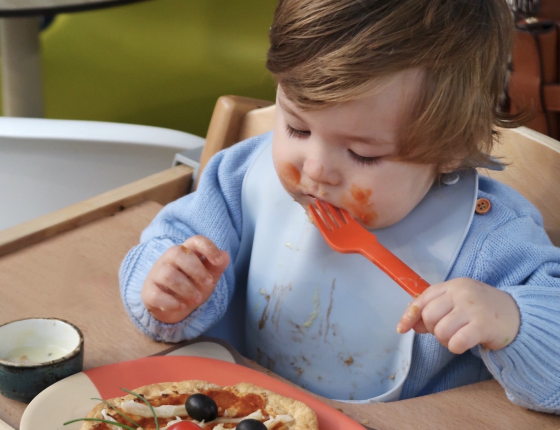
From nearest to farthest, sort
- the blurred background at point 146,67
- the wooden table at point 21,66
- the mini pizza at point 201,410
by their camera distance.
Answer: the mini pizza at point 201,410 → the wooden table at point 21,66 → the blurred background at point 146,67

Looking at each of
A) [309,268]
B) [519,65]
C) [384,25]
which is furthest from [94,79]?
[384,25]

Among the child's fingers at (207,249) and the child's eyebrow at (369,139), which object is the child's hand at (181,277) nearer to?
the child's fingers at (207,249)

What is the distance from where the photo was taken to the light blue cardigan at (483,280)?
85cm

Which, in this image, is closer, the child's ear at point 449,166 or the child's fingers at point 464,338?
the child's fingers at point 464,338

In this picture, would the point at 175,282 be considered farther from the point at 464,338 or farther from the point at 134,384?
the point at 464,338

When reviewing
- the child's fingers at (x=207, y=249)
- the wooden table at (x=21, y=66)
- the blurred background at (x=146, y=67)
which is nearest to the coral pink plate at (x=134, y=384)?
the child's fingers at (x=207, y=249)

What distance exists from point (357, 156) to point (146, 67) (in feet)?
8.93

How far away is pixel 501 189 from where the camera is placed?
106cm

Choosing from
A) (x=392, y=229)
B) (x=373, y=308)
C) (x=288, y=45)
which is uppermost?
(x=288, y=45)

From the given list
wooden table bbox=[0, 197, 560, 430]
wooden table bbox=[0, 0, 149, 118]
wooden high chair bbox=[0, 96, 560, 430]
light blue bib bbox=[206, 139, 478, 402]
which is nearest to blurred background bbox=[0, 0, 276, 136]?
wooden table bbox=[0, 0, 149, 118]

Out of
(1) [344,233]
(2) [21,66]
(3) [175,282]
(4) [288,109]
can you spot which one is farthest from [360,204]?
(2) [21,66]

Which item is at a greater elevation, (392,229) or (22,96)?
(392,229)

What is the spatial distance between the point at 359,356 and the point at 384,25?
0.51 metres

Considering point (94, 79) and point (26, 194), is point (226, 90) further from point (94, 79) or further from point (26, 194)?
point (26, 194)
